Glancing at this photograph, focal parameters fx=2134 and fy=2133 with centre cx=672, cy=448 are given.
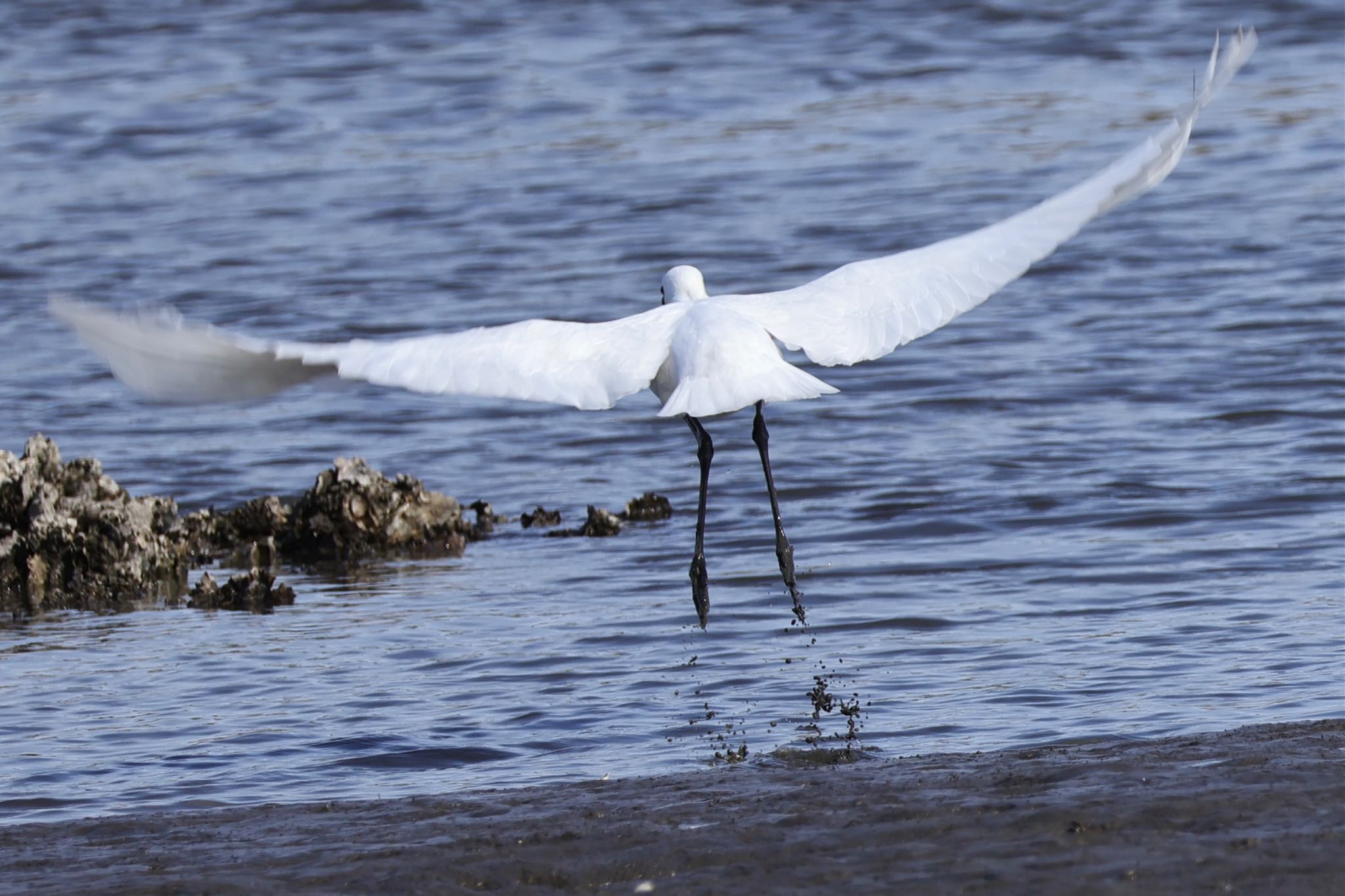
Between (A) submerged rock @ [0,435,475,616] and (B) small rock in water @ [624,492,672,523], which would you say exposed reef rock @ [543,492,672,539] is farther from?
(A) submerged rock @ [0,435,475,616]

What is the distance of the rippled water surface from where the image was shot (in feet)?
22.7

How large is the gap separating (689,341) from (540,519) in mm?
3974

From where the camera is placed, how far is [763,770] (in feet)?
18.9

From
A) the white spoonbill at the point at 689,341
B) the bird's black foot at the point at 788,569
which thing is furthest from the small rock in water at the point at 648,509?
the white spoonbill at the point at 689,341

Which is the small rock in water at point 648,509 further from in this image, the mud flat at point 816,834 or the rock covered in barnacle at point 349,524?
the mud flat at point 816,834

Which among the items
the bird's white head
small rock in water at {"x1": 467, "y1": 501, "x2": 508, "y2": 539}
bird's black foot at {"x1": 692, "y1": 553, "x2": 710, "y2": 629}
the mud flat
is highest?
the bird's white head

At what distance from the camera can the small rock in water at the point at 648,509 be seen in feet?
32.9

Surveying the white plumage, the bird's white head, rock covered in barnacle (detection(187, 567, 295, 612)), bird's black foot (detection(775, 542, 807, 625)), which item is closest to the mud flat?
the white plumage

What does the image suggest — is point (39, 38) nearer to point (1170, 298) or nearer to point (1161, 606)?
point (1170, 298)

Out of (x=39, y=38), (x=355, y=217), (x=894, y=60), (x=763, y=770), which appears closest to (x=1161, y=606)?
(x=763, y=770)

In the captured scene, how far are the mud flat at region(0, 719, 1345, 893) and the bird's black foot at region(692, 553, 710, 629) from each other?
1541mm

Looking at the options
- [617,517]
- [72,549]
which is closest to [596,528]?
[617,517]

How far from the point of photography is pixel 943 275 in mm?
6547

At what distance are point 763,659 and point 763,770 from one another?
5.88ft
